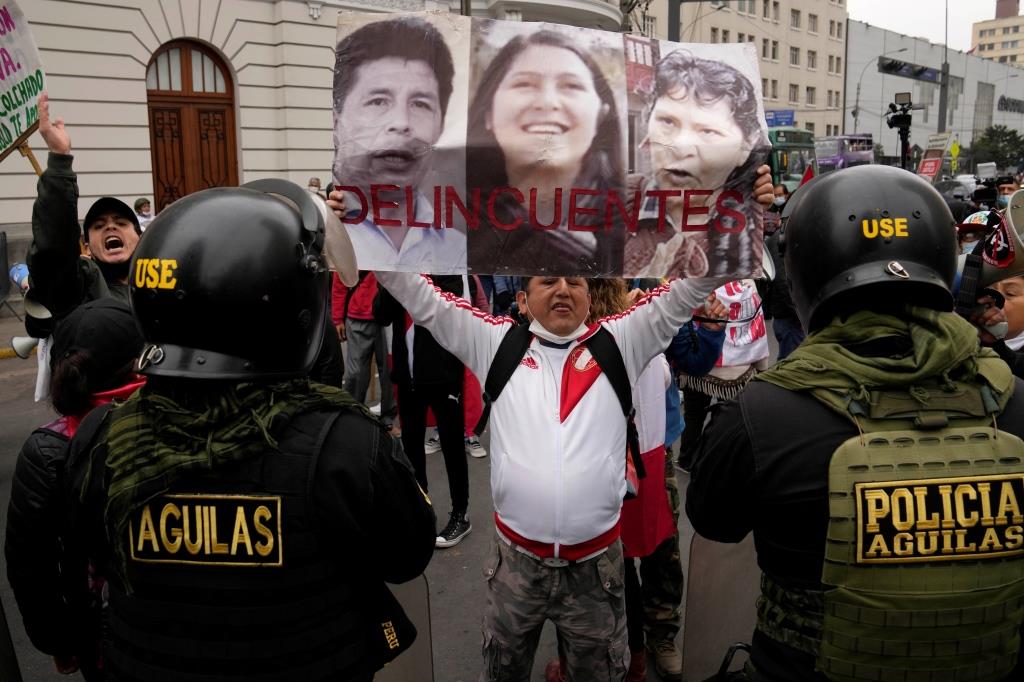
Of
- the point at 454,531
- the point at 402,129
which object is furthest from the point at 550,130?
the point at 454,531

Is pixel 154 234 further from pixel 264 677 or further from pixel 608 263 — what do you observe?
pixel 608 263

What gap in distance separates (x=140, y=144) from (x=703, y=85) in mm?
14161

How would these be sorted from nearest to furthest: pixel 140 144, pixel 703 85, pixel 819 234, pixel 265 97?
pixel 819 234, pixel 703 85, pixel 140 144, pixel 265 97

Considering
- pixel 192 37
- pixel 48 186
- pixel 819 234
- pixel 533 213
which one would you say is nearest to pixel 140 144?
pixel 192 37

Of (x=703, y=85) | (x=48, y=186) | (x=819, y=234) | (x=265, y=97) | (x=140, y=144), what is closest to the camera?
(x=819, y=234)

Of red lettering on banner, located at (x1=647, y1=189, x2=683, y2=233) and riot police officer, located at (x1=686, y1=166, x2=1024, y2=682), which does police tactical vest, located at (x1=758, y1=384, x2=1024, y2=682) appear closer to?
A: riot police officer, located at (x1=686, y1=166, x2=1024, y2=682)

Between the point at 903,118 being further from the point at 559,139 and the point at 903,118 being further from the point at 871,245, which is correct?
the point at 871,245

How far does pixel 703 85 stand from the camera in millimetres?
2459

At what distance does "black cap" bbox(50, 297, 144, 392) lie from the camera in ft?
7.47

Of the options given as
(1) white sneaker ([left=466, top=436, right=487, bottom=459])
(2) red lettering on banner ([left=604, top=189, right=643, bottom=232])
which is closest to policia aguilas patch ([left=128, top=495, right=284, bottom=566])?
(2) red lettering on banner ([left=604, top=189, right=643, bottom=232])

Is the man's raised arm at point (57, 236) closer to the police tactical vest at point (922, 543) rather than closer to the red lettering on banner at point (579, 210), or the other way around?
the red lettering on banner at point (579, 210)

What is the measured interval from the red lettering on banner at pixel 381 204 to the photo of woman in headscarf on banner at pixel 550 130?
257mm

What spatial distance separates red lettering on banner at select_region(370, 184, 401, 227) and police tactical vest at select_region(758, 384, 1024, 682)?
5.06 ft

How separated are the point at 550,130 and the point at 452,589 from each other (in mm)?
2597
